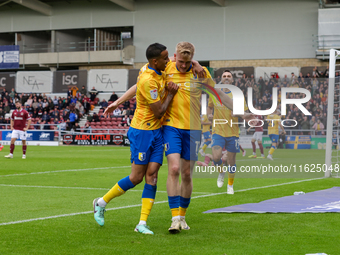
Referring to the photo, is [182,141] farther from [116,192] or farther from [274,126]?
[274,126]

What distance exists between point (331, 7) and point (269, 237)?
3588 centimetres

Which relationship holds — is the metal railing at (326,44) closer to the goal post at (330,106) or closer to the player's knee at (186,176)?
the goal post at (330,106)

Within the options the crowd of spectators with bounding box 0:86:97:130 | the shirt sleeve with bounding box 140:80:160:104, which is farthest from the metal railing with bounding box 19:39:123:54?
the shirt sleeve with bounding box 140:80:160:104

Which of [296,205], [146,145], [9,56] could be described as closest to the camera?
[146,145]

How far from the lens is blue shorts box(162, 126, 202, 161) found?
18.1 feet

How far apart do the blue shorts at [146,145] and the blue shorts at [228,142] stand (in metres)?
3.47

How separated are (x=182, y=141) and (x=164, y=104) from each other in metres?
0.50

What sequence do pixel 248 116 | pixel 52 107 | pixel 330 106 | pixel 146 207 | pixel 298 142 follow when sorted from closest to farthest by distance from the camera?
pixel 146 207 < pixel 248 116 < pixel 330 106 < pixel 298 142 < pixel 52 107

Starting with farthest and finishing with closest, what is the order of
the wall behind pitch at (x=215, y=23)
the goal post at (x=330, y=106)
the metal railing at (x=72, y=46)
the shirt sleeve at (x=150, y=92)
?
the metal railing at (x=72, y=46), the wall behind pitch at (x=215, y=23), the goal post at (x=330, y=106), the shirt sleeve at (x=150, y=92)

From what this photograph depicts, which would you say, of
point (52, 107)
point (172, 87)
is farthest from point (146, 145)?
point (52, 107)

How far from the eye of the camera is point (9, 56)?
3719cm

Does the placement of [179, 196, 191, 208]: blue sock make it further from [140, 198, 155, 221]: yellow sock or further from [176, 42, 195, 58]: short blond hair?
[176, 42, 195, 58]: short blond hair

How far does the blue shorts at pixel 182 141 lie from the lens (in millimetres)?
5512

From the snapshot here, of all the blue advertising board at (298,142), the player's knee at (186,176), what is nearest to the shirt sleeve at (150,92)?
the player's knee at (186,176)
